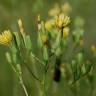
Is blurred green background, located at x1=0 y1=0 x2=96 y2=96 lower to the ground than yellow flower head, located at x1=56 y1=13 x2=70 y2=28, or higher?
lower

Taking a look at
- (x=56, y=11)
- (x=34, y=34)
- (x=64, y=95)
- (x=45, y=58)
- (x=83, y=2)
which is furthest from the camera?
(x=83, y=2)

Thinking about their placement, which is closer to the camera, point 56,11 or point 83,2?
point 56,11

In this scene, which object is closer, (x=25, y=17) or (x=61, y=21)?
(x=61, y=21)

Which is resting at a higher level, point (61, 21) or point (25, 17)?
point (61, 21)

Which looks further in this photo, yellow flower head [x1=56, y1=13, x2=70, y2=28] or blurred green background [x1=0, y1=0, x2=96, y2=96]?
blurred green background [x1=0, y1=0, x2=96, y2=96]

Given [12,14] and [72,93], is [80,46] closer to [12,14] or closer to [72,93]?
[72,93]

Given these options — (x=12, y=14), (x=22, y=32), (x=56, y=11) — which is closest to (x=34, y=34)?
(x=12, y=14)

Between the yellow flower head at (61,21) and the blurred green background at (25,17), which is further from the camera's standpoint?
the blurred green background at (25,17)

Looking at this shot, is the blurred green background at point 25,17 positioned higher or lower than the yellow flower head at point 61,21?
lower
